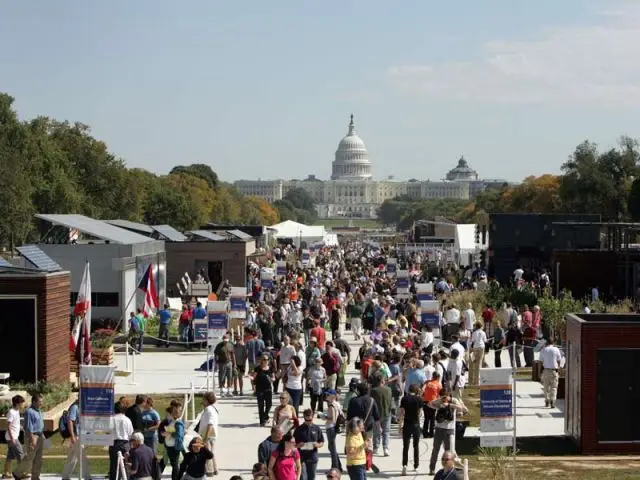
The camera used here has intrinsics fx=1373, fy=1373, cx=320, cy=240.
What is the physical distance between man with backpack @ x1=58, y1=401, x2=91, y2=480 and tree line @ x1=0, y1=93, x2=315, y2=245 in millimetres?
48429

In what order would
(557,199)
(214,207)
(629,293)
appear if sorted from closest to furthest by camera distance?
(629,293) < (557,199) < (214,207)

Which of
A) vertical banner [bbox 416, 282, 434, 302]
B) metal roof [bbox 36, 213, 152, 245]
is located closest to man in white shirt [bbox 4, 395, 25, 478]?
metal roof [bbox 36, 213, 152, 245]

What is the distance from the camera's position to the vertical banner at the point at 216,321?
87.0ft

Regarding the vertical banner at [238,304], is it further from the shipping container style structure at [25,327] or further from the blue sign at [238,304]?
the shipping container style structure at [25,327]

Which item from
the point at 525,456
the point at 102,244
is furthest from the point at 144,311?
the point at 525,456

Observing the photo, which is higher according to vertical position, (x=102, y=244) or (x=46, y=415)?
(x=102, y=244)

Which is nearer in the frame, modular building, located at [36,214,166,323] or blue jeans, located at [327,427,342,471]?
blue jeans, located at [327,427,342,471]

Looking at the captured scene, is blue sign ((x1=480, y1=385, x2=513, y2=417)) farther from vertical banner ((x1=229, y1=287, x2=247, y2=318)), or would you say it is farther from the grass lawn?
vertical banner ((x1=229, y1=287, x2=247, y2=318))

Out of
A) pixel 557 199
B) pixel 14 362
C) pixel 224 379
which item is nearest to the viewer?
pixel 14 362

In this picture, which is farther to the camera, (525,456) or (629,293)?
(629,293)

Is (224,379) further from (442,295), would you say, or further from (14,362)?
(442,295)

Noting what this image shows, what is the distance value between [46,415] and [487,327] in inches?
599

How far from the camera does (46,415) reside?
20.8 meters

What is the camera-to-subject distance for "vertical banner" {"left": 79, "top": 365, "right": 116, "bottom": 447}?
16.4 meters
